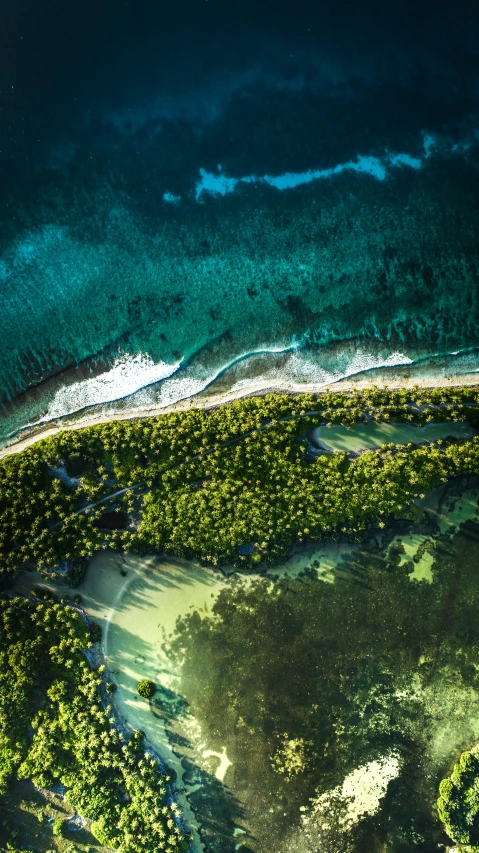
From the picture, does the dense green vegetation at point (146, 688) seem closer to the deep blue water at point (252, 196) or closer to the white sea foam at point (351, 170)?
the deep blue water at point (252, 196)

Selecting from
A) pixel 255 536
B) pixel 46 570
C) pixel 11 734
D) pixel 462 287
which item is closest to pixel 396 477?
pixel 255 536

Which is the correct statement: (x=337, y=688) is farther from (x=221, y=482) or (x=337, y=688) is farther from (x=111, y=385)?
(x=111, y=385)

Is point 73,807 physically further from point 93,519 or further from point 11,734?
point 93,519

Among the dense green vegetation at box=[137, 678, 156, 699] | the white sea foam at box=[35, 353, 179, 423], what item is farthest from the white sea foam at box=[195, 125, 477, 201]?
the dense green vegetation at box=[137, 678, 156, 699]

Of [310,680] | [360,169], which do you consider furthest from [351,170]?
[310,680]

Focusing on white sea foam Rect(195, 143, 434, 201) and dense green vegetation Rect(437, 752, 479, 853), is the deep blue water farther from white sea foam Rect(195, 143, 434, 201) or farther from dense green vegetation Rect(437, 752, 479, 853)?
dense green vegetation Rect(437, 752, 479, 853)

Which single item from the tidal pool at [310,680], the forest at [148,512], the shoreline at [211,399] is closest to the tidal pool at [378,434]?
the forest at [148,512]

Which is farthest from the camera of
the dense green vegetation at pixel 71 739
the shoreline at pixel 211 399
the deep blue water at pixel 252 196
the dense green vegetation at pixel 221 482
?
the deep blue water at pixel 252 196
